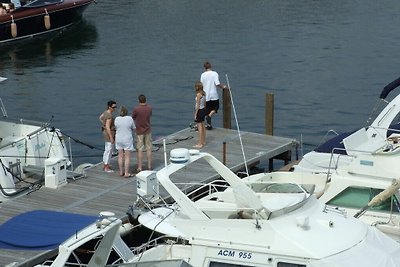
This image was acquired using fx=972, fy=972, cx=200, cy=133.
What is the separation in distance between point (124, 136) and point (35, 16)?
1051 inches

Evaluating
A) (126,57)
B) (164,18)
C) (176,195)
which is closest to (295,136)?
(126,57)

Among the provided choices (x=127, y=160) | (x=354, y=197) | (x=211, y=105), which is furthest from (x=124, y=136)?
(x=354, y=197)

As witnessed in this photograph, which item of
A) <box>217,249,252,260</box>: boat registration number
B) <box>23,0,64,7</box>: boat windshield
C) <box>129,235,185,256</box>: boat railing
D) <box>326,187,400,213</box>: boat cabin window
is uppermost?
<box>23,0,64,7</box>: boat windshield

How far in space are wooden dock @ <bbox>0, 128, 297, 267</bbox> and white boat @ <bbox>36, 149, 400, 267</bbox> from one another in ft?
11.2

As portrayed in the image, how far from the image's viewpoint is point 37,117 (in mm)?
31828

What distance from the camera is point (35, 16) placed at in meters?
44.9

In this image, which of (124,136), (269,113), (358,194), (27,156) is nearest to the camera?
(358,194)

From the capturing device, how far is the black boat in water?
43.7m

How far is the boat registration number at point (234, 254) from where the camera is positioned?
41.5 feet

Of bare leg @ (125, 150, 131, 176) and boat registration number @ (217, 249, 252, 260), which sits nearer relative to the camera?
boat registration number @ (217, 249, 252, 260)

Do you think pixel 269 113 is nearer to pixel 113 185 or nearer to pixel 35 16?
pixel 113 185

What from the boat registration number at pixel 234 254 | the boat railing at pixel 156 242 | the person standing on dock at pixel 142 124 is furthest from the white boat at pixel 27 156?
the boat registration number at pixel 234 254

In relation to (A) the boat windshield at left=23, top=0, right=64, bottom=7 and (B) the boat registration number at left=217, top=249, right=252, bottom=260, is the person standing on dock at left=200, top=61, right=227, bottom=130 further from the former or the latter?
(A) the boat windshield at left=23, top=0, right=64, bottom=7

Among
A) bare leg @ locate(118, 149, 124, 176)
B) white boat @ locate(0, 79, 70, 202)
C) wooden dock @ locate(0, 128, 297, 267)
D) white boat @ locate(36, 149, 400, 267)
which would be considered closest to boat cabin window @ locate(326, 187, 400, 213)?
wooden dock @ locate(0, 128, 297, 267)
